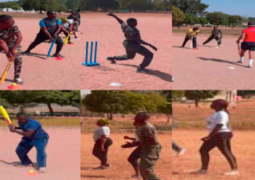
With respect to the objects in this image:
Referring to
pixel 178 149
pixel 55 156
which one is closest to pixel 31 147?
pixel 55 156

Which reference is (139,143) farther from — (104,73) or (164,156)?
(104,73)

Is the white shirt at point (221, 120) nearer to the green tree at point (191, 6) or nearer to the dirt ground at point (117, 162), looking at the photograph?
the dirt ground at point (117, 162)

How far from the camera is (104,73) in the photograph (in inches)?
301

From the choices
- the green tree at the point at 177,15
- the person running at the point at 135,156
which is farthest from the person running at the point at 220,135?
the green tree at the point at 177,15

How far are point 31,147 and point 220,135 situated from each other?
2695 millimetres

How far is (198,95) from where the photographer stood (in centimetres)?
624

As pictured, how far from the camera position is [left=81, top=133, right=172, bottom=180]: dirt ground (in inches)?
219

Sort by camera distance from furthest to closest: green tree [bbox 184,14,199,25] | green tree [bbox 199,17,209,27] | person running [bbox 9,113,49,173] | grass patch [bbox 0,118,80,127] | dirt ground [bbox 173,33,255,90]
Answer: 1. green tree [bbox 199,17,209,27]
2. green tree [bbox 184,14,199,25]
3. dirt ground [bbox 173,33,255,90]
4. grass patch [bbox 0,118,80,127]
5. person running [bbox 9,113,49,173]

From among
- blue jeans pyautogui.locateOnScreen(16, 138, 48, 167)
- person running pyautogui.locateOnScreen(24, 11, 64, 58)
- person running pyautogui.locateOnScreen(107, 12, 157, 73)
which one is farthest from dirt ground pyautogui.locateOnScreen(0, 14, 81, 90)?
blue jeans pyautogui.locateOnScreen(16, 138, 48, 167)

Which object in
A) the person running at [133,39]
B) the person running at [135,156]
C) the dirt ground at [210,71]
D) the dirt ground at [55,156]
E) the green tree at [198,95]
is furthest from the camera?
the dirt ground at [210,71]

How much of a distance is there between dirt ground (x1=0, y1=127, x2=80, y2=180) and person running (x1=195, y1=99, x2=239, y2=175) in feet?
6.41

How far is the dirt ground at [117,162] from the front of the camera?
5574mm

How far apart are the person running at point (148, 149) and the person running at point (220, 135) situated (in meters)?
0.74

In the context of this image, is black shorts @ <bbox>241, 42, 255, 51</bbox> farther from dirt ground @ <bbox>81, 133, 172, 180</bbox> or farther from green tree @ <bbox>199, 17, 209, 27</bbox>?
green tree @ <bbox>199, 17, 209, 27</bbox>
